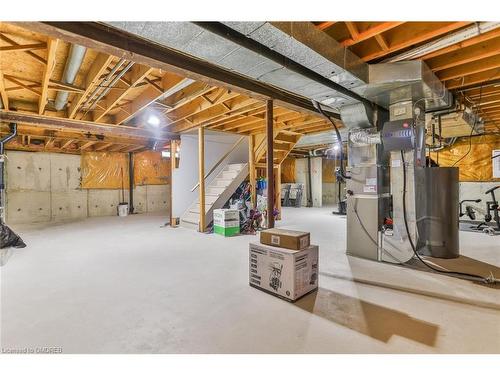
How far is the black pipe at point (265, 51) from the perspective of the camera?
183 cm

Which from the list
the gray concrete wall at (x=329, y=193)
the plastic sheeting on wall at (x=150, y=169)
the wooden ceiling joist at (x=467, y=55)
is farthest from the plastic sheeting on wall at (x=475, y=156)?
the plastic sheeting on wall at (x=150, y=169)

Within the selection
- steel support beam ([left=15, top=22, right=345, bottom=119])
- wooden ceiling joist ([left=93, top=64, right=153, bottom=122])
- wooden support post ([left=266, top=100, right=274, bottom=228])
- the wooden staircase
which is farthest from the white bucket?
steel support beam ([left=15, top=22, right=345, bottom=119])

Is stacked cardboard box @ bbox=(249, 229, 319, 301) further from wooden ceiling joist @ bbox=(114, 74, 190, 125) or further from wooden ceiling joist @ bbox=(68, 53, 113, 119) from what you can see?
wooden ceiling joist @ bbox=(68, 53, 113, 119)

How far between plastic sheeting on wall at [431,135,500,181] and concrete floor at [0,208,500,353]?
14.6 feet

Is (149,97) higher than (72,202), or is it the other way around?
(149,97)

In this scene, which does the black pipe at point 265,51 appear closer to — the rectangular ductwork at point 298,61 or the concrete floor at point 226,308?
the rectangular ductwork at point 298,61

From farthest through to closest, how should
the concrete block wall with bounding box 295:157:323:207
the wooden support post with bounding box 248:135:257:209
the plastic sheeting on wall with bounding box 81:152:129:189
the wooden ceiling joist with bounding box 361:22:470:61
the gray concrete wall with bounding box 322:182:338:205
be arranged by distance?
the gray concrete wall with bounding box 322:182:338:205
the concrete block wall with bounding box 295:157:323:207
the plastic sheeting on wall with bounding box 81:152:129:189
the wooden support post with bounding box 248:135:257:209
the wooden ceiling joist with bounding box 361:22:470:61

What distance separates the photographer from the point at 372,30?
2174mm

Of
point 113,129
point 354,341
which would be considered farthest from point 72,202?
A: point 354,341

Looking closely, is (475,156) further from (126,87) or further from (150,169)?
(150,169)

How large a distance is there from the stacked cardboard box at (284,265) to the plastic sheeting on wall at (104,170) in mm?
8097

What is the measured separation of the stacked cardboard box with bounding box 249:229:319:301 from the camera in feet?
7.52
